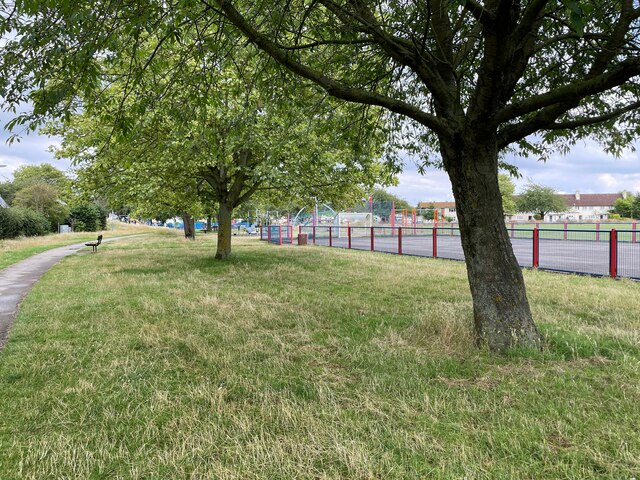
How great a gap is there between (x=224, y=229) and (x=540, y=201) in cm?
7033

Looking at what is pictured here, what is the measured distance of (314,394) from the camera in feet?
11.5

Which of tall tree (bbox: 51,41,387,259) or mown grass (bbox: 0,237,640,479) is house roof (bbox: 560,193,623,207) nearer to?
tall tree (bbox: 51,41,387,259)

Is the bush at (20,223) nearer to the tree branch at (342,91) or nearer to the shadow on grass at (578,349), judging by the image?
the tree branch at (342,91)

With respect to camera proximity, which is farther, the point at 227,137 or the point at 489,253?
the point at 227,137

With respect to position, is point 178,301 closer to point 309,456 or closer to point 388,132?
point 388,132

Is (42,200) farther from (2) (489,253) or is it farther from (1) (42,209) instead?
(2) (489,253)

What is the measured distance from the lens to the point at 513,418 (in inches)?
118

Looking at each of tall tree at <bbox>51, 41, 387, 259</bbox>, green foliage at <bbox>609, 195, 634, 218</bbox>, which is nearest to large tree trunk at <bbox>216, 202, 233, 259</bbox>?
tall tree at <bbox>51, 41, 387, 259</bbox>

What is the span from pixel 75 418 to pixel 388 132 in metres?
6.55

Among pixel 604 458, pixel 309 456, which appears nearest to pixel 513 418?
pixel 604 458

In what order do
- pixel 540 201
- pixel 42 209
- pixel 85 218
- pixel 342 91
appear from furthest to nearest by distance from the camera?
pixel 540 201 < pixel 85 218 < pixel 42 209 < pixel 342 91

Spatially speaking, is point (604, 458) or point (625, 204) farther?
point (625, 204)

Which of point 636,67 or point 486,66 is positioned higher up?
point 486,66

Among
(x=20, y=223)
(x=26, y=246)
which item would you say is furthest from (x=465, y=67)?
(x=20, y=223)
